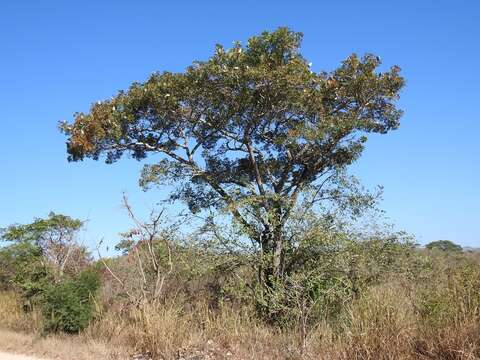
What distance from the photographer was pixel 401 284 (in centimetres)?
1157

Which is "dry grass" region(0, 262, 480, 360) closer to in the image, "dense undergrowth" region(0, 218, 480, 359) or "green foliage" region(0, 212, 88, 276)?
"dense undergrowth" region(0, 218, 480, 359)

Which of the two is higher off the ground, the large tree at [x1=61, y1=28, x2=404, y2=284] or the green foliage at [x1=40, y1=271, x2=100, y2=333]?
the large tree at [x1=61, y1=28, x2=404, y2=284]

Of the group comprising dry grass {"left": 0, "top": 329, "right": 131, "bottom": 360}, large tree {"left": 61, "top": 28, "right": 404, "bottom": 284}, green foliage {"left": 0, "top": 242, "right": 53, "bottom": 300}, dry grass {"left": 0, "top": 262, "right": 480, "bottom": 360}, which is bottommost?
dry grass {"left": 0, "top": 329, "right": 131, "bottom": 360}

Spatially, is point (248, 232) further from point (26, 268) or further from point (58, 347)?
point (26, 268)

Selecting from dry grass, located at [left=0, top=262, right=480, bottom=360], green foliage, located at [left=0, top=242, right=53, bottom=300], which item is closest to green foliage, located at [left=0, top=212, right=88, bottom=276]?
green foliage, located at [left=0, top=242, right=53, bottom=300]

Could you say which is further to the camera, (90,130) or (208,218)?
(90,130)

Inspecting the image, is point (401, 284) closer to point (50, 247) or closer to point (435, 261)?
point (435, 261)

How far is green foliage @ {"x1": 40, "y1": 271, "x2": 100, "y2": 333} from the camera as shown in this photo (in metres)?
13.4

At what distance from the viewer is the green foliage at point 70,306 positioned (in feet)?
43.9

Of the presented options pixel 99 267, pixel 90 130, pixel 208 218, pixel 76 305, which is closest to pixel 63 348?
pixel 76 305

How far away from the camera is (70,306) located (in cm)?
1350

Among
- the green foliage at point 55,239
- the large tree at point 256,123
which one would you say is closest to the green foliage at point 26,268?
the green foliage at point 55,239

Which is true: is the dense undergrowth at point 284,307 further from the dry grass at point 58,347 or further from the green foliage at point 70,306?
the dry grass at point 58,347

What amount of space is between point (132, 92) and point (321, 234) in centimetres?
621
